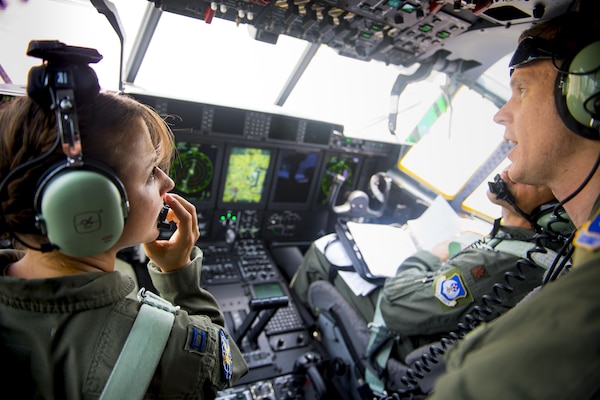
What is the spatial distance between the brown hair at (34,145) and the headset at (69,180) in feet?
0.10

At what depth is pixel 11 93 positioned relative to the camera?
3.65ft

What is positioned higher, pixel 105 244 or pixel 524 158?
pixel 524 158

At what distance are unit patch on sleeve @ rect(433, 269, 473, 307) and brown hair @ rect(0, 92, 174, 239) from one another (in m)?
1.29

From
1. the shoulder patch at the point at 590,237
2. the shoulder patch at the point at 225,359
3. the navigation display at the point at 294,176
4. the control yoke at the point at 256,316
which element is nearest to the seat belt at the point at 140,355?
the shoulder patch at the point at 225,359

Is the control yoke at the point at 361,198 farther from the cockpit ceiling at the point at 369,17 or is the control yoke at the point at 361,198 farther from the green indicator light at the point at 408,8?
the green indicator light at the point at 408,8

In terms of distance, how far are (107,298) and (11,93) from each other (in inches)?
34.2

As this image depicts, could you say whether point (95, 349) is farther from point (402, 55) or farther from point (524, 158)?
point (402, 55)

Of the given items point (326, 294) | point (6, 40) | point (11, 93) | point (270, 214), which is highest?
point (6, 40)

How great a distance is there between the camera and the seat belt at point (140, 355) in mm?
646

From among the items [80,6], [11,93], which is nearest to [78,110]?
[11,93]

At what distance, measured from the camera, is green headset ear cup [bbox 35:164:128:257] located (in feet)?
1.94

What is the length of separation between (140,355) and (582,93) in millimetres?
1045

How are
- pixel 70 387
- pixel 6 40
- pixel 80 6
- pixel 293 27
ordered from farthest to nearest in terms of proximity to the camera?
pixel 80 6 < pixel 293 27 < pixel 6 40 < pixel 70 387

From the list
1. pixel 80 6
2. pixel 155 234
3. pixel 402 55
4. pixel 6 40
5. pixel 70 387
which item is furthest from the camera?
pixel 402 55
